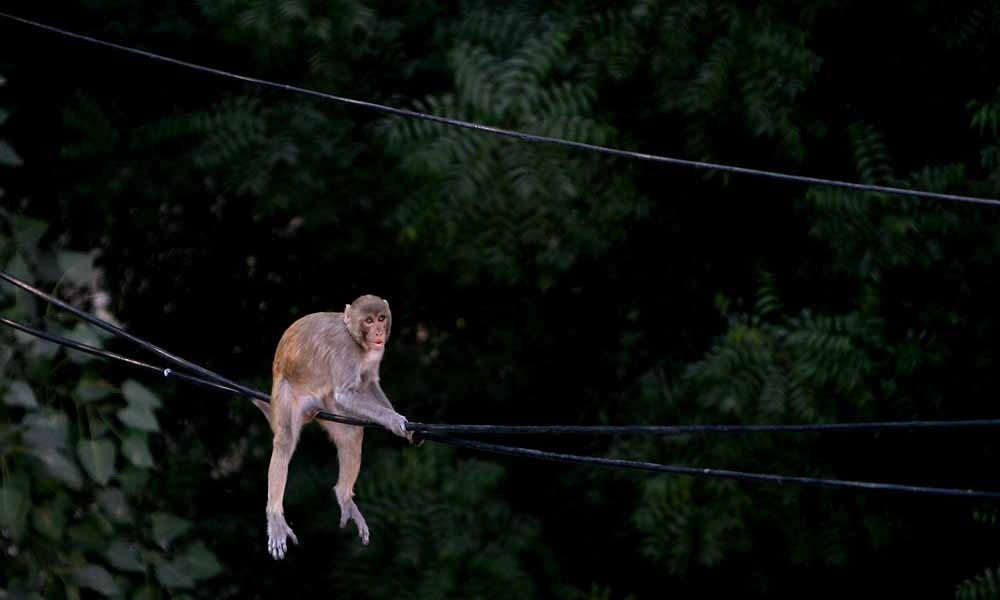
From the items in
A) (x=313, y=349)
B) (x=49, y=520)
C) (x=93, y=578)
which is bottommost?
(x=93, y=578)

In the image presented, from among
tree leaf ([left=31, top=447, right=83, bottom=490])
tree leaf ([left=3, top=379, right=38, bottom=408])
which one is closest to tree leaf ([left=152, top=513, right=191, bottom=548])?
tree leaf ([left=31, top=447, right=83, bottom=490])

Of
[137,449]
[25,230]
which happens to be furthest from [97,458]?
[25,230]

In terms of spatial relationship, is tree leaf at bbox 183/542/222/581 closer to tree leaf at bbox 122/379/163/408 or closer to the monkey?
tree leaf at bbox 122/379/163/408

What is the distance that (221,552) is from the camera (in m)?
9.92

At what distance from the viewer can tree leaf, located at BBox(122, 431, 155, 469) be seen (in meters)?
8.31

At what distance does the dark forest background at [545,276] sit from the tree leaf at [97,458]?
0.10 metres

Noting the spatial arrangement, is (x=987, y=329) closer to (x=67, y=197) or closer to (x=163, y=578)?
(x=163, y=578)

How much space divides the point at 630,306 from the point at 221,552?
123 inches

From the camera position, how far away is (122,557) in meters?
8.59

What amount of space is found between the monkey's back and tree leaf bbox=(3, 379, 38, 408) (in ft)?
10.4

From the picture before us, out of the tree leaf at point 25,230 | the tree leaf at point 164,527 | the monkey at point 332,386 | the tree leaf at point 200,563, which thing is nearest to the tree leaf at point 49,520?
the tree leaf at point 164,527

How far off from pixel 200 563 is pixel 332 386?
14.9 ft

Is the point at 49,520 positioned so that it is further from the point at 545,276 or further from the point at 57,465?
the point at 545,276

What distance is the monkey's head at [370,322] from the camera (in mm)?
4762
